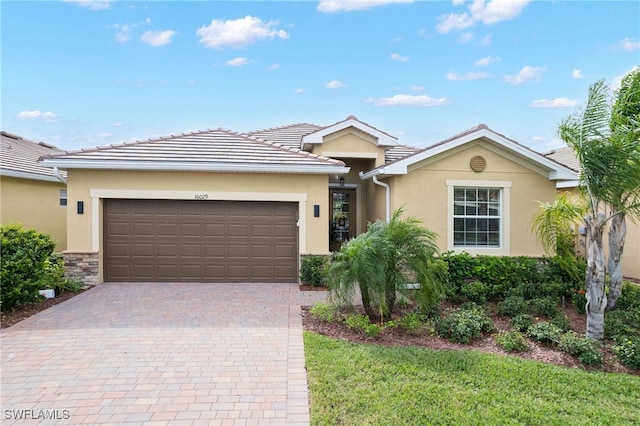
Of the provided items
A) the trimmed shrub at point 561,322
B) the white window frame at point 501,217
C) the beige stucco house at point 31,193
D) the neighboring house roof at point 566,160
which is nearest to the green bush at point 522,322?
the trimmed shrub at point 561,322

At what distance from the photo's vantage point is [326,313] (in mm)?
7230

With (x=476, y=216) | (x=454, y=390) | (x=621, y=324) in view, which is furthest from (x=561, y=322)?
(x=476, y=216)

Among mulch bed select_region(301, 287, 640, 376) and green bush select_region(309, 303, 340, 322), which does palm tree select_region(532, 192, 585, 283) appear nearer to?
mulch bed select_region(301, 287, 640, 376)

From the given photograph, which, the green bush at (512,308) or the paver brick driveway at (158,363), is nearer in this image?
the paver brick driveway at (158,363)

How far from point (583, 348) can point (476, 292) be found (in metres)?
2.85

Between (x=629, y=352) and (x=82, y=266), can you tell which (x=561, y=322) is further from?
(x=82, y=266)

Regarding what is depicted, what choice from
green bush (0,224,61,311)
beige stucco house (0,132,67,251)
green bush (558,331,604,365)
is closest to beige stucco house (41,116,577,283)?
green bush (0,224,61,311)

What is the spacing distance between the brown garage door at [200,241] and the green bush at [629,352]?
24.7ft

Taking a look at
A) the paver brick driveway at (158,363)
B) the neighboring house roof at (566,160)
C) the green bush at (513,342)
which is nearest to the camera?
the paver brick driveway at (158,363)

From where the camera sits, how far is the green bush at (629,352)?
541 cm

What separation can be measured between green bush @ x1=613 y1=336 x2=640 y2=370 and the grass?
452mm

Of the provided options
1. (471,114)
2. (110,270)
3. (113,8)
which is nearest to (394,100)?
(471,114)

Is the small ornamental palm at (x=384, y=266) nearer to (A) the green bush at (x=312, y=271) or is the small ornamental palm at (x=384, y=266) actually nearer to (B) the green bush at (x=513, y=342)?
(B) the green bush at (x=513, y=342)

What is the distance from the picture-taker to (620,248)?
8.12 metres
